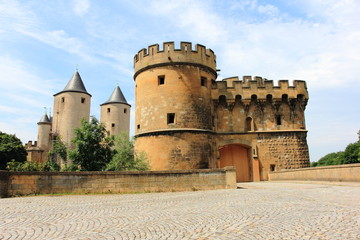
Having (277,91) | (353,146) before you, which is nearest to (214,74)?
(277,91)

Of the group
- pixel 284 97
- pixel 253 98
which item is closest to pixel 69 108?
pixel 253 98

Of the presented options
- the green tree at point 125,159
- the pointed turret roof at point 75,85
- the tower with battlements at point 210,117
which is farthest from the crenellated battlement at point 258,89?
the pointed turret roof at point 75,85

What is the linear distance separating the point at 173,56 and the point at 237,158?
930cm

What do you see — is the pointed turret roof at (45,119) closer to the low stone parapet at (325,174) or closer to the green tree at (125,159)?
the green tree at (125,159)

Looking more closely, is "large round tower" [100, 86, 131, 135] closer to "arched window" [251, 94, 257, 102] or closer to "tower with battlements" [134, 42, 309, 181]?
"tower with battlements" [134, 42, 309, 181]

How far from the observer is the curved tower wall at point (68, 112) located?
119ft

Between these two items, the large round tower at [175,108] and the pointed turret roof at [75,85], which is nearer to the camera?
the large round tower at [175,108]

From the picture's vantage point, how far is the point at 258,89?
23.3 metres

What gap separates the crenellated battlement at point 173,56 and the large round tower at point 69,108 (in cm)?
1740

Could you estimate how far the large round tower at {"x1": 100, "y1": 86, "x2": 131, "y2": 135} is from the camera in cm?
4188

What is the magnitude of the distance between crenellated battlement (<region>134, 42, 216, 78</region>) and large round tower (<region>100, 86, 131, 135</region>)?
67.5 feet

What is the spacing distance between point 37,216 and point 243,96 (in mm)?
18620

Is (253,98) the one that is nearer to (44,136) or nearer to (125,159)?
(125,159)

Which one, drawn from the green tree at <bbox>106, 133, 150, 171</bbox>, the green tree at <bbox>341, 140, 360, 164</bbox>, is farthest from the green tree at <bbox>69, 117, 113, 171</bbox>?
the green tree at <bbox>341, 140, 360, 164</bbox>
